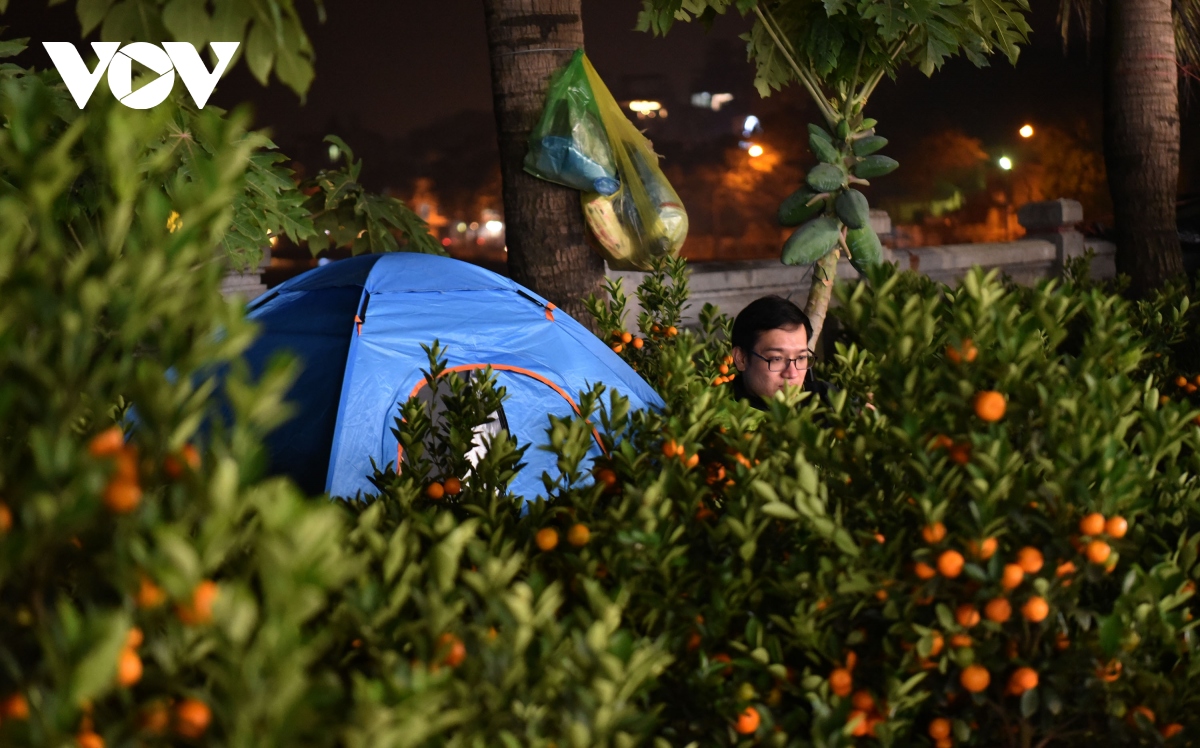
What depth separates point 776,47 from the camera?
5.98 metres

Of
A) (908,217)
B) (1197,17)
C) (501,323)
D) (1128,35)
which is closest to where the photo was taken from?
(501,323)

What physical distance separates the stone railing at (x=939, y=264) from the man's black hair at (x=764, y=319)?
10.6 feet

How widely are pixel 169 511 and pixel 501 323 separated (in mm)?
3483

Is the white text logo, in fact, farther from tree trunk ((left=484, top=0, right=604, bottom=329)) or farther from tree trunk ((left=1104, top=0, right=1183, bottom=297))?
tree trunk ((left=1104, top=0, right=1183, bottom=297))

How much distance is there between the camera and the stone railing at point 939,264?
9.71 meters

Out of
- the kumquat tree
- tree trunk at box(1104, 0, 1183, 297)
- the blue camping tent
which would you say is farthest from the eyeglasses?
tree trunk at box(1104, 0, 1183, 297)

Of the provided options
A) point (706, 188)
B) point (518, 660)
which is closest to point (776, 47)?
point (518, 660)

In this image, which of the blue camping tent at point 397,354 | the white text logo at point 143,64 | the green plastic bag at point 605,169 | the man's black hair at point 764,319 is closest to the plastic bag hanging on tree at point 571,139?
the green plastic bag at point 605,169

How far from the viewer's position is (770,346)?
181 inches

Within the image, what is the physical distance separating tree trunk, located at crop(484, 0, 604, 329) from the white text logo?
2029 mm

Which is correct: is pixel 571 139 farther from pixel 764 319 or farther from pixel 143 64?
pixel 143 64

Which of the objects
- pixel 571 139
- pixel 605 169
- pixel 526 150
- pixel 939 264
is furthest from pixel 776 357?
pixel 939 264

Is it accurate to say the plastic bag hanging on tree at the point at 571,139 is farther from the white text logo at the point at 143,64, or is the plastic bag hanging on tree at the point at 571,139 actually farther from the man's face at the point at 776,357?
the white text logo at the point at 143,64

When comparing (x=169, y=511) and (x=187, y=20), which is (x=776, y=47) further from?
(x=169, y=511)
